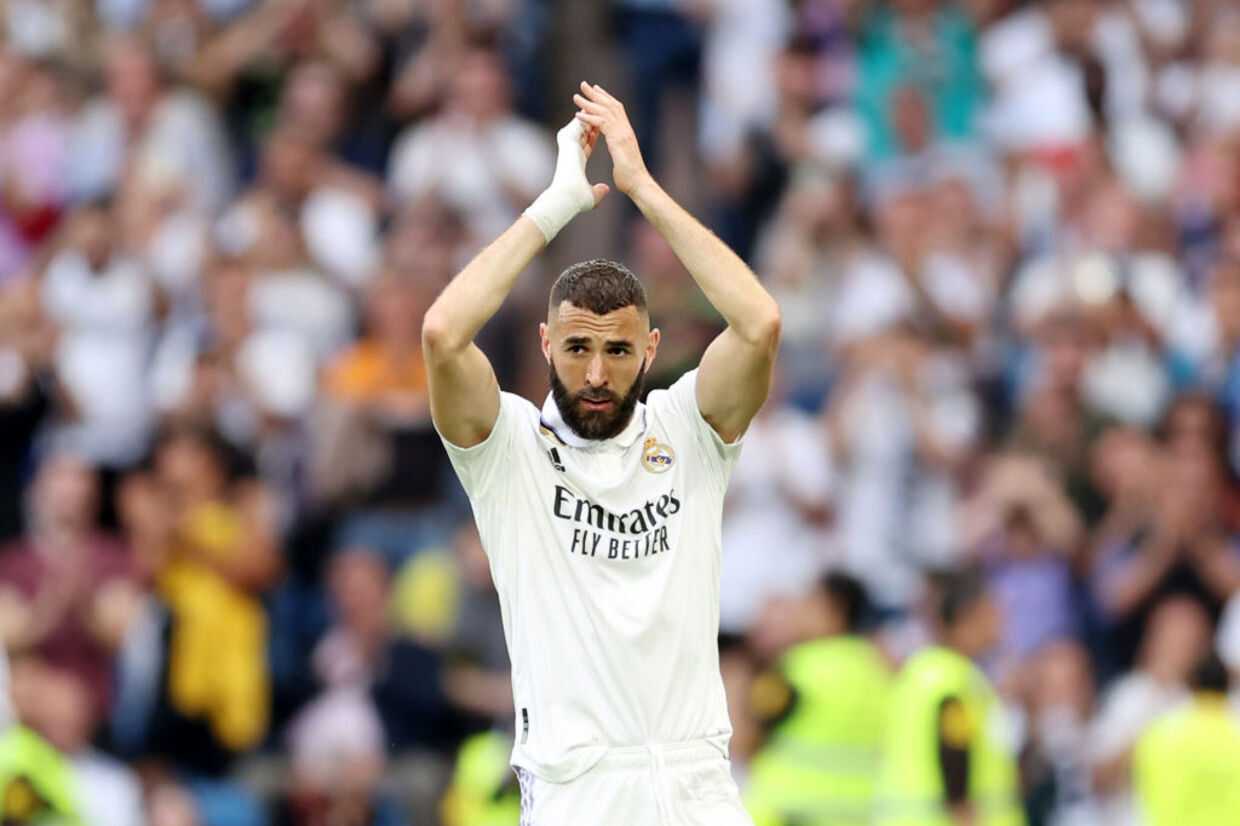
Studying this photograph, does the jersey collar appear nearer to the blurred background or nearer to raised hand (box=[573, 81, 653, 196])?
raised hand (box=[573, 81, 653, 196])

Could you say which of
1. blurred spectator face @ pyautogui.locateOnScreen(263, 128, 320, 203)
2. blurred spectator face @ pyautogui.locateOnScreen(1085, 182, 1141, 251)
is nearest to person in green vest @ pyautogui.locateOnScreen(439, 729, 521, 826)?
blurred spectator face @ pyautogui.locateOnScreen(263, 128, 320, 203)

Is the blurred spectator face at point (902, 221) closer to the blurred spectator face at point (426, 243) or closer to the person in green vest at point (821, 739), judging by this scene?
the blurred spectator face at point (426, 243)

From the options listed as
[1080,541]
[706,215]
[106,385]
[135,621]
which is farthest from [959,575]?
[106,385]

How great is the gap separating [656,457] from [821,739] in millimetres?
4217

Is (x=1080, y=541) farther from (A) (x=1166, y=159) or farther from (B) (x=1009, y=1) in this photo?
(B) (x=1009, y=1)

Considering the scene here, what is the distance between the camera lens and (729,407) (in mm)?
6238

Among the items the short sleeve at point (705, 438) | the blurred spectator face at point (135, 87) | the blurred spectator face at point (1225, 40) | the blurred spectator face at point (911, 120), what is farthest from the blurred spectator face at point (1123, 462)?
the blurred spectator face at point (135, 87)

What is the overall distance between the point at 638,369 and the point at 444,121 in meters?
7.98

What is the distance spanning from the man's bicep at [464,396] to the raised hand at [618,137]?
676 millimetres

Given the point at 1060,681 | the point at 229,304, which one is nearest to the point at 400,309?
A: the point at 229,304

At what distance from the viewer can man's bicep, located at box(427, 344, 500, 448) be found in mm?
5957

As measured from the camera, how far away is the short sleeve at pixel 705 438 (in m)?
6.32

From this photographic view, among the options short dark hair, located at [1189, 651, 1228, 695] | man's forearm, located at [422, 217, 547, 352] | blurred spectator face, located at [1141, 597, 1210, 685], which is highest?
man's forearm, located at [422, 217, 547, 352]

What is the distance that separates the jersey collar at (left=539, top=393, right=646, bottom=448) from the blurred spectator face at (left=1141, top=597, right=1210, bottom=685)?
17.3 ft
